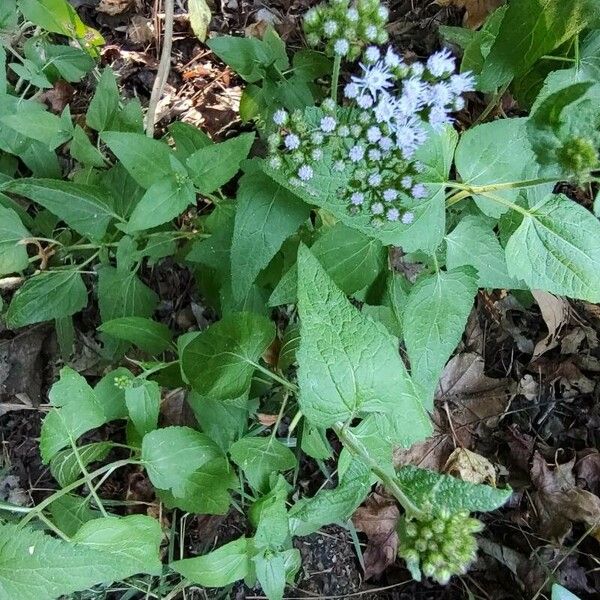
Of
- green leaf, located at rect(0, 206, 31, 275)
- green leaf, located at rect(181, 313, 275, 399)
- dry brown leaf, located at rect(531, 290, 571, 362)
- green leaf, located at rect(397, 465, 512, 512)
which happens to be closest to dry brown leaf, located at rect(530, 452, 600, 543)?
dry brown leaf, located at rect(531, 290, 571, 362)

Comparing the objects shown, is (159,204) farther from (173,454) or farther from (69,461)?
(69,461)

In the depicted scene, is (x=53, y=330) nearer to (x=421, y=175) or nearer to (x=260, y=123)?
(x=260, y=123)

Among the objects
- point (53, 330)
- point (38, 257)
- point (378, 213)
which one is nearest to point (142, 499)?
point (53, 330)

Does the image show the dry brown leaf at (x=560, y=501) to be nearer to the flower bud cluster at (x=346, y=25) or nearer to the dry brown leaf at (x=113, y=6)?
the flower bud cluster at (x=346, y=25)

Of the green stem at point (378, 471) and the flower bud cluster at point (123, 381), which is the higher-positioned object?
the green stem at point (378, 471)

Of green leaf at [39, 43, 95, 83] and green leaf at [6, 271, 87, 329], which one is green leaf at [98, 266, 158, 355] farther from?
green leaf at [39, 43, 95, 83]

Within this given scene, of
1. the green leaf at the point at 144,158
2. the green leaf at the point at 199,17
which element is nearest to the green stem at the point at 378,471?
the green leaf at the point at 144,158

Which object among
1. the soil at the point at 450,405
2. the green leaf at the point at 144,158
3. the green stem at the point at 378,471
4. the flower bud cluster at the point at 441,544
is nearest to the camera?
the flower bud cluster at the point at 441,544
